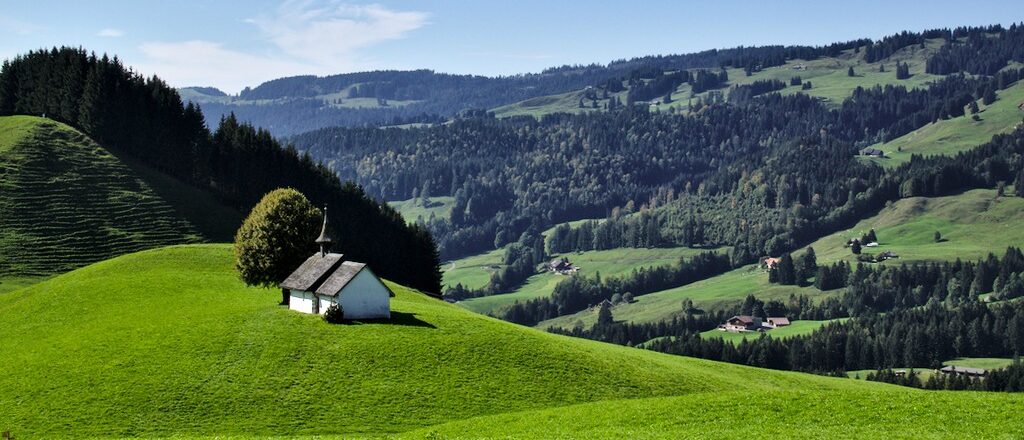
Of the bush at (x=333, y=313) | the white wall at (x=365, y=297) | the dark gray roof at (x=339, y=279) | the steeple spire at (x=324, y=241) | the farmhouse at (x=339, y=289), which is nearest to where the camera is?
the bush at (x=333, y=313)

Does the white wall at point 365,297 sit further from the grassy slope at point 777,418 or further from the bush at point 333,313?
the grassy slope at point 777,418

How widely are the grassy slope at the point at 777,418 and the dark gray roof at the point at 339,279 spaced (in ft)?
80.1

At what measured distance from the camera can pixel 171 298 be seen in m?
86.3

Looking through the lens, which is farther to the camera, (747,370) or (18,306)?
(18,306)

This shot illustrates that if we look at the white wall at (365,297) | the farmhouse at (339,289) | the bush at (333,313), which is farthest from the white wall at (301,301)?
the white wall at (365,297)

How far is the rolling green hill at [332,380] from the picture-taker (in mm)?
49906

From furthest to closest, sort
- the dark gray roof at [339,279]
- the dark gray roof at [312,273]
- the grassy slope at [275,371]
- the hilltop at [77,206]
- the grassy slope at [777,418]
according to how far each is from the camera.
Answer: the hilltop at [77,206], the dark gray roof at [312,273], the dark gray roof at [339,279], the grassy slope at [275,371], the grassy slope at [777,418]

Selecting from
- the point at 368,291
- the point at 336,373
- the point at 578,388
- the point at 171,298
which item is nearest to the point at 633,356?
the point at 578,388

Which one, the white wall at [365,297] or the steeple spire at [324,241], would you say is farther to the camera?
the steeple spire at [324,241]

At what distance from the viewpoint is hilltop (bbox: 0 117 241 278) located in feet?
391

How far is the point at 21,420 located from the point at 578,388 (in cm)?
3412

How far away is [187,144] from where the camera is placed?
166 m

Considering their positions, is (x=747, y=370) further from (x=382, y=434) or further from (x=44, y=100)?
(x=44, y=100)

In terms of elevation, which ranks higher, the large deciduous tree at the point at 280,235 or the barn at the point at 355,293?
the large deciduous tree at the point at 280,235
